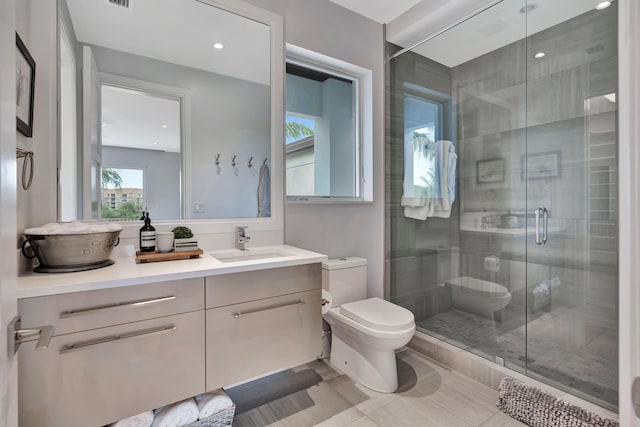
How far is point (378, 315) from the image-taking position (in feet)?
6.50

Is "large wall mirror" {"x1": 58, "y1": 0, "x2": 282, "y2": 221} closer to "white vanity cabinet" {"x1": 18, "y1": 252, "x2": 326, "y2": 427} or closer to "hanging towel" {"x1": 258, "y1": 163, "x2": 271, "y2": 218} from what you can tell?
"hanging towel" {"x1": 258, "y1": 163, "x2": 271, "y2": 218}

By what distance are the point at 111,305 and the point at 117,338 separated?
13cm

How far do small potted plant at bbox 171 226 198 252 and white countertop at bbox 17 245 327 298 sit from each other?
0.24 ft

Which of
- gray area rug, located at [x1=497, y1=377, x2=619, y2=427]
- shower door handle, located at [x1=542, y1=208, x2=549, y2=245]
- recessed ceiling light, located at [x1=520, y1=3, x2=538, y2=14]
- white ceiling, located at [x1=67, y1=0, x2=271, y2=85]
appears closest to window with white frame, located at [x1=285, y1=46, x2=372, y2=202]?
white ceiling, located at [x1=67, y1=0, x2=271, y2=85]

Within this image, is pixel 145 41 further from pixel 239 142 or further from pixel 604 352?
pixel 604 352

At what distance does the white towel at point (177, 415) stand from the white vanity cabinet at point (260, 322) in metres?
0.19

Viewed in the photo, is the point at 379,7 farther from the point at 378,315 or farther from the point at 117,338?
the point at 117,338

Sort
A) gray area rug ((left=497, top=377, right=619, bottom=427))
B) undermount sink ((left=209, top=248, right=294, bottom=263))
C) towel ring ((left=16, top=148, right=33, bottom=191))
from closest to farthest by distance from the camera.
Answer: towel ring ((left=16, top=148, right=33, bottom=191))
gray area rug ((left=497, top=377, right=619, bottom=427))
undermount sink ((left=209, top=248, right=294, bottom=263))

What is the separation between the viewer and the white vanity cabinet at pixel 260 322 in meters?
1.40

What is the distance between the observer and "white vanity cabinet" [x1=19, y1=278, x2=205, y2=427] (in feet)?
3.52

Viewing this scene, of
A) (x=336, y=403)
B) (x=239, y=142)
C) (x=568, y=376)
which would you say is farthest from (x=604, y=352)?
(x=239, y=142)

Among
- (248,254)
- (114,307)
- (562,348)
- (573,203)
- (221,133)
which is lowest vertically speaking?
(562,348)

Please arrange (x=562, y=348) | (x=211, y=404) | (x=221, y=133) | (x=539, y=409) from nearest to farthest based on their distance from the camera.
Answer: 1. (x=211, y=404)
2. (x=539, y=409)
3. (x=562, y=348)
4. (x=221, y=133)

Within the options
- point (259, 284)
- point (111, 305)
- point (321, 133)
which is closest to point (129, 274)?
point (111, 305)
